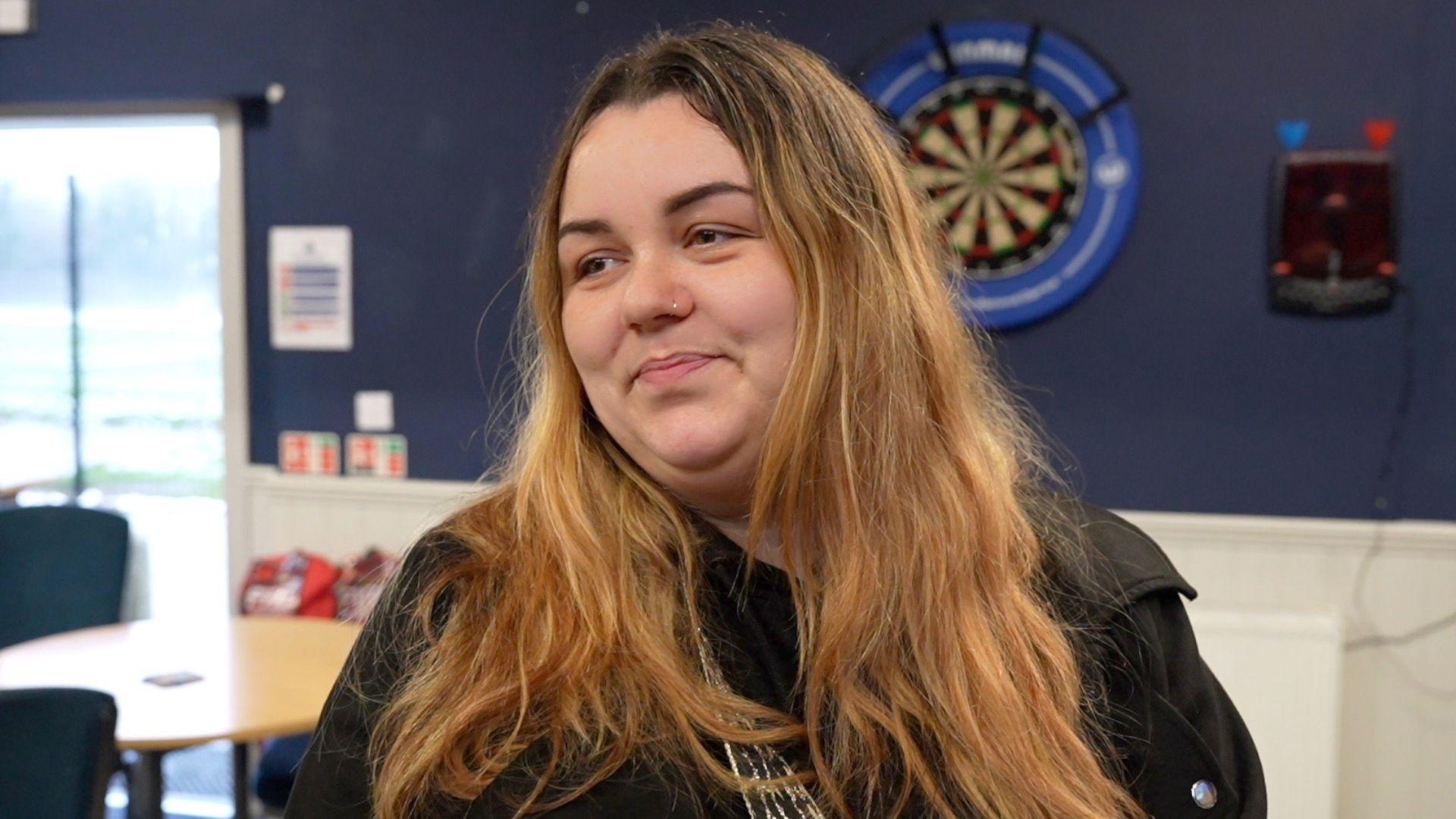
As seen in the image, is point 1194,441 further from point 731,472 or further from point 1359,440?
point 731,472

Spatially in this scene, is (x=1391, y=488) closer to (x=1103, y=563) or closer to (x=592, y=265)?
(x=1103, y=563)

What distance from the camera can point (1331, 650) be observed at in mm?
3150

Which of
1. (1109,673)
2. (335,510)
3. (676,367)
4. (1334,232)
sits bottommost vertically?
(335,510)

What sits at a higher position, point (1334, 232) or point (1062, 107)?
point (1062, 107)

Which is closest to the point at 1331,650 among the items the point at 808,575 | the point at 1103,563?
the point at 1103,563

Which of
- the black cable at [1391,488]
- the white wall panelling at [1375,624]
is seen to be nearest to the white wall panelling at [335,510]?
the white wall panelling at [1375,624]

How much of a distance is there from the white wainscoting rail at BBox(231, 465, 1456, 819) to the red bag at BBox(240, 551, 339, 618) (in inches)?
24.5

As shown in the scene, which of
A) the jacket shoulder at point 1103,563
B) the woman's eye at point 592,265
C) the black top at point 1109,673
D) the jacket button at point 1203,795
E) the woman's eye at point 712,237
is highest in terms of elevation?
the woman's eye at point 712,237

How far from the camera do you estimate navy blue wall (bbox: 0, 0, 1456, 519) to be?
3242 millimetres

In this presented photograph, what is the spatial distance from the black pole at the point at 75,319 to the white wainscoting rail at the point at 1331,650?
2.06 meters

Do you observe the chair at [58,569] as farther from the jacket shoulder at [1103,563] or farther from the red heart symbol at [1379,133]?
the red heart symbol at [1379,133]

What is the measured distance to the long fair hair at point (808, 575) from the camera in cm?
107

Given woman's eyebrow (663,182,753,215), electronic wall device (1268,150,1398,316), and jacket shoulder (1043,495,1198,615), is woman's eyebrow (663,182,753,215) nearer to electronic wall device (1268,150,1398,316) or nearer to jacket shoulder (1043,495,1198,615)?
jacket shoulder (1043,495,1198,615)

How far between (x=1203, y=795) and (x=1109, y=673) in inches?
→ 5.3
